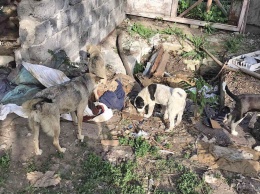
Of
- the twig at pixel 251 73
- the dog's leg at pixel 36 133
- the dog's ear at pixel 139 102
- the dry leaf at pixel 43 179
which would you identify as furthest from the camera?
the twig at pixel 251 73

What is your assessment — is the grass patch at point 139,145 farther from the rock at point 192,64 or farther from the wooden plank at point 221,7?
the wooden plank at point 221,7

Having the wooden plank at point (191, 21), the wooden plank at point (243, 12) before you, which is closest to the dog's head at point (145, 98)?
the wooden plank at point (191, 21)

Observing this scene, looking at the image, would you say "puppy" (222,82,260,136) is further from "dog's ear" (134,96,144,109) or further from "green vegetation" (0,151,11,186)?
"green vegetation" (0,151,11,186)

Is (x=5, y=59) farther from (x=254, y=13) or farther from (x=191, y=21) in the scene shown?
(x=254, y=13)

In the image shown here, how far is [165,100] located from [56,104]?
2363mm

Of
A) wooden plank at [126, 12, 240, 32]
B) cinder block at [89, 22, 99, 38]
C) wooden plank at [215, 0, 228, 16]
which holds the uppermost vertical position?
wooden plank at [215, 0, 228, 16]

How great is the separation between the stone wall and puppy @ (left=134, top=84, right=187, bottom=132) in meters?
2.23

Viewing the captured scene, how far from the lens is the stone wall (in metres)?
6.41

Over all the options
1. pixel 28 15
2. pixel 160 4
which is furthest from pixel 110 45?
pixel 28 15

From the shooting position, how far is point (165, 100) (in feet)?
21.6

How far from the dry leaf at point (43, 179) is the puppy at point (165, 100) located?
8.22ft

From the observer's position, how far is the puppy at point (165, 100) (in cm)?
638

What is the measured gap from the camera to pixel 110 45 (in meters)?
9.95

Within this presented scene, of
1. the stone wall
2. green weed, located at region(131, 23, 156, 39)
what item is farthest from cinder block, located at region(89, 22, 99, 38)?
green weed, located at region(131, 23, 156, 39)
